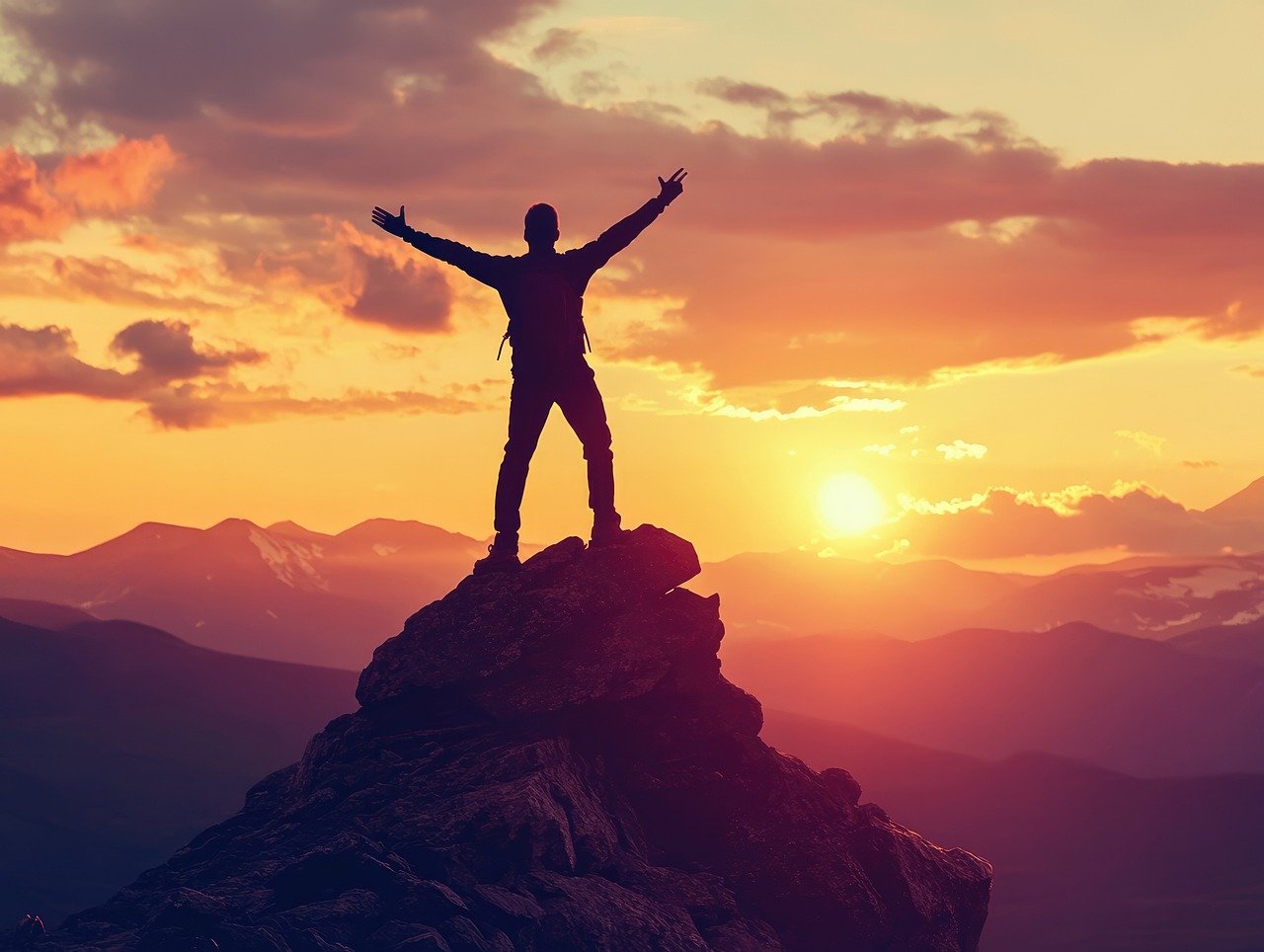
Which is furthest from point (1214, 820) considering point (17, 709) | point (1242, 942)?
point (17, 709)

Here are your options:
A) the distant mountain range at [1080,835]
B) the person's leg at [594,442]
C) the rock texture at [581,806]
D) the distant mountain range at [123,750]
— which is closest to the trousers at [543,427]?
the person's leg at [594,442]

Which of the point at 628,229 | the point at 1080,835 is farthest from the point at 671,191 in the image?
the point at 1080,835

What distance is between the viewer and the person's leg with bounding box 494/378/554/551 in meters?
30.8

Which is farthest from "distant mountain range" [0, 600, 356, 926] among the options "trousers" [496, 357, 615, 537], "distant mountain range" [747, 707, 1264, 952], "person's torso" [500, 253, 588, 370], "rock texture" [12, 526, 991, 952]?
"person's torso" [500, 253, 588, 370]

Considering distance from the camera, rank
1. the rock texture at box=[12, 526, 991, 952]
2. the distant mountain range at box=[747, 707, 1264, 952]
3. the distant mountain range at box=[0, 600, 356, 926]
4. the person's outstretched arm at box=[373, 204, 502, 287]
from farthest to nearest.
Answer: the distant mountain range at box=[0, 600, 356, 926] < the distant mountain range at box=[747, 707, 1264, 952] < the person's outstretched arm at box=[373, 204, 502, 287] < the rock texture at box=[12, 526, 991, 952]

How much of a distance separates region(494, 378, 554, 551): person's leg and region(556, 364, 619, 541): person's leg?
1.57 ft

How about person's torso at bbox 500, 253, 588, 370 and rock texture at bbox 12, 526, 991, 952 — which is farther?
person's torso at bbox 500, 253, 588, 370

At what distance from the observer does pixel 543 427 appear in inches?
1231

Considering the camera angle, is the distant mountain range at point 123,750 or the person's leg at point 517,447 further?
the distant mountain range at point 123,750

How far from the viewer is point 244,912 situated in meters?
24.8

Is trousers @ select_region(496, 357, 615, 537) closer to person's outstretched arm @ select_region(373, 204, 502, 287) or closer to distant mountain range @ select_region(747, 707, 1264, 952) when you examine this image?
person's outstretched arm @ select_region(373, 204, 502, 287)

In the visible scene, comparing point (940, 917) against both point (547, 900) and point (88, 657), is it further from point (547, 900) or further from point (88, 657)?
point (88, 657)

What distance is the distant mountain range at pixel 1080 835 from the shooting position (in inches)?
4850

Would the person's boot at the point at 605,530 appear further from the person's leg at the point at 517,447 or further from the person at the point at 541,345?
the person's leg at the point at 517,447
